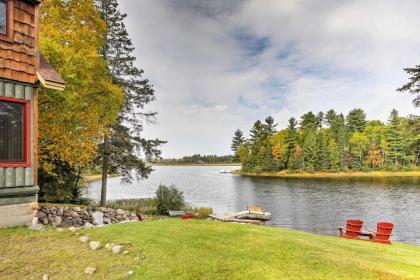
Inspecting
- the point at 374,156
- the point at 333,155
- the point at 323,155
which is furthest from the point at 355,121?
the point at 323,155

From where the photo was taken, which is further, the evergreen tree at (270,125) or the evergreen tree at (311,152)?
the evergreen tree at (270,125)

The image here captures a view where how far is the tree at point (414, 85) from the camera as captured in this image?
23.0 meters

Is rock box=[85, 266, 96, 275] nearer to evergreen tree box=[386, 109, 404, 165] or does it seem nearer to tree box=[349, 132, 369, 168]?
tree box=[349, 132, 369, 168]

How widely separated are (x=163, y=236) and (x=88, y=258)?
6.41ft

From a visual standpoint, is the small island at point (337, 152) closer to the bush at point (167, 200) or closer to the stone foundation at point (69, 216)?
the bush at point (167, 200)

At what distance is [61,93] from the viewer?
1099 cm

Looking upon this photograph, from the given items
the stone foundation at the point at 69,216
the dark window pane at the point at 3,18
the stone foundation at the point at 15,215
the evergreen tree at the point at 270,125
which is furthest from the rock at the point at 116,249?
the evergreen tree at the point at 270,125

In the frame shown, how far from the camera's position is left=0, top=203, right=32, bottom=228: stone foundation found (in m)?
7.40

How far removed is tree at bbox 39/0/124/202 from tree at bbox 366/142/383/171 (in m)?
68.9

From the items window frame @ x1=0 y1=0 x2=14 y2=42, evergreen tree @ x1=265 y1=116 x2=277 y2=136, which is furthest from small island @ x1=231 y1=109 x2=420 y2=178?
window frame @ x1=0 y1=0 x2=14 y2=42

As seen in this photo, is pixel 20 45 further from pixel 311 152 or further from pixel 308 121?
pixel 308 121

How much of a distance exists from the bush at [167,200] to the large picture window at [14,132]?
13.1 meters

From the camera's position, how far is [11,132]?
768cm

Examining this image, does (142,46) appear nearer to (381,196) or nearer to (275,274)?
→ (275,274)
